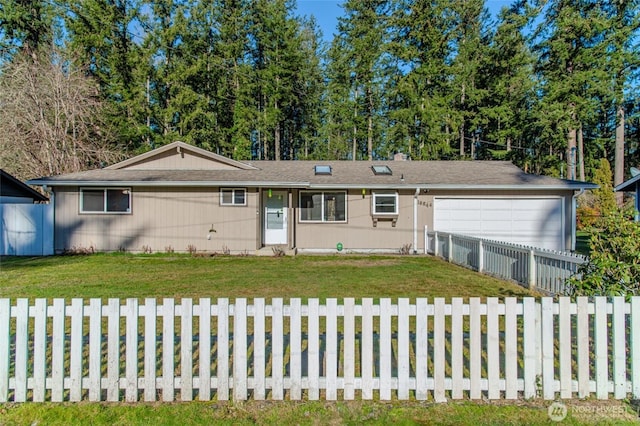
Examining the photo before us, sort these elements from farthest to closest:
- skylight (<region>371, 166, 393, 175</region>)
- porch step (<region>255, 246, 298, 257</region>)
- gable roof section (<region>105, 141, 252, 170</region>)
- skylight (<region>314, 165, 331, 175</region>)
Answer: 1. skylight (<region>314, 165, 331, 175</region>)
2. skylight (<region>371, 166, 393, 175</region>)
3. gable roof section (<region>105, 141, 252, 170</region>)
4. porch step (<region>255, 246, 298, 257</region>)

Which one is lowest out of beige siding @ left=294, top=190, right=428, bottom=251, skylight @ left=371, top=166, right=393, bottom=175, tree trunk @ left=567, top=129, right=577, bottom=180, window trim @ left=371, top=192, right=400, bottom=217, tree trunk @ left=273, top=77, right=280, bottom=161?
beige siding @ left=294, top=190, right=428, bottom=251

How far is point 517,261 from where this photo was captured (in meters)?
7.80

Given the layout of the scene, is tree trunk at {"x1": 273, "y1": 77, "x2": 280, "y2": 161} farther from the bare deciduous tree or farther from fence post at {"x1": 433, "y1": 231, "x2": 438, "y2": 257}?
fence post at {"x1": 433, "y1": 231, "x2": 438, "y2": 257}

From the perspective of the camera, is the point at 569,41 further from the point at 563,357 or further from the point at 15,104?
the point at 15,104

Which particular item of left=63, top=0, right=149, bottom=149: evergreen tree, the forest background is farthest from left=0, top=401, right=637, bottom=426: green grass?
left=63, top=0, right=149, bottom=149: evergreen tree

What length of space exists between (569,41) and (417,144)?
33.4 ft

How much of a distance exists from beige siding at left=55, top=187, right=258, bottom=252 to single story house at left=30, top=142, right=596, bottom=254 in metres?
0.03

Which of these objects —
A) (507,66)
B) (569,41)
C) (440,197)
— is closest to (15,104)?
(440,197)

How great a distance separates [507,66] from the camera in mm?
25062

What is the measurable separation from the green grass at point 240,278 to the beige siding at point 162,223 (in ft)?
2.95

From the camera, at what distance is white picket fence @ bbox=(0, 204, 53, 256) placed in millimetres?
12633

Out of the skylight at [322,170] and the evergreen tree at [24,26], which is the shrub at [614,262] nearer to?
the skylight at [322,170]

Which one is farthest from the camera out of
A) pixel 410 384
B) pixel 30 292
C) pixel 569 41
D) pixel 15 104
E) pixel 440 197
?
pixel 569 41

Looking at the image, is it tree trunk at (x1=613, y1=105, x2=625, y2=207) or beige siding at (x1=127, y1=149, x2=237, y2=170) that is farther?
tree trunk at (x1=613, y1=105, x2=625, y2=207)
